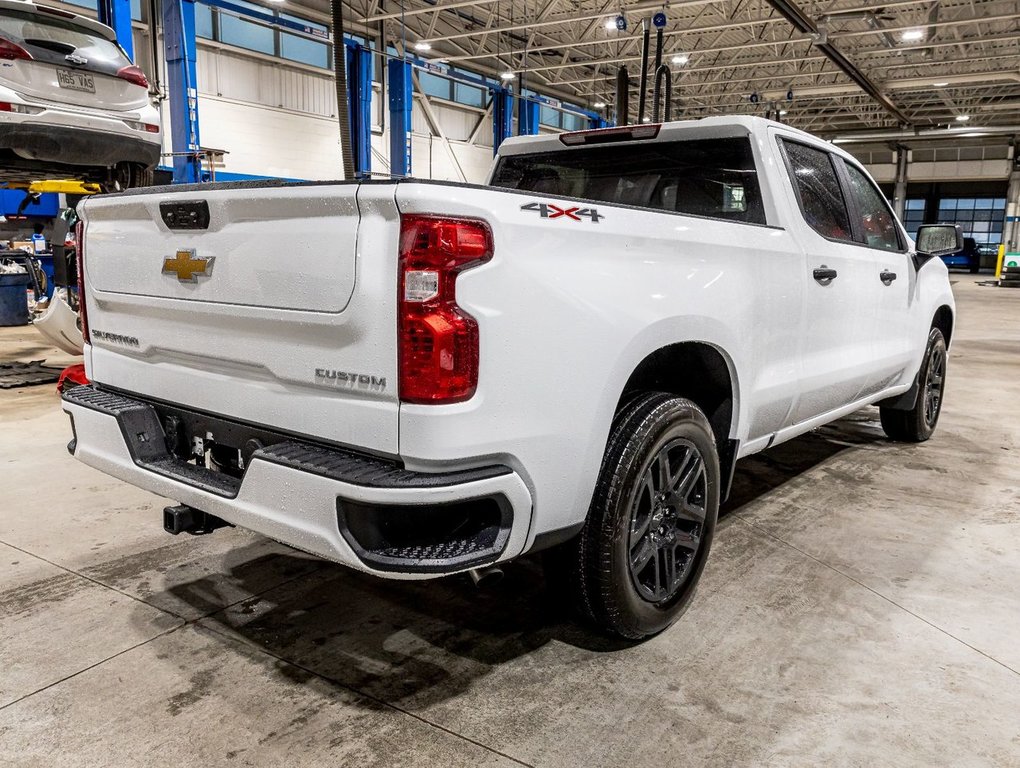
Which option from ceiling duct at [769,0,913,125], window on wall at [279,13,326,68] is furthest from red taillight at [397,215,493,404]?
window on wall at [279,13,326,68]

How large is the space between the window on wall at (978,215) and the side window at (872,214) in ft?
118

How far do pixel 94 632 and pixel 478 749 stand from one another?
4.43ft

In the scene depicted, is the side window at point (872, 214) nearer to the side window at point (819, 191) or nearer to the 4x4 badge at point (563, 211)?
the side window at point (819, 191)

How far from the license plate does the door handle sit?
551 cm

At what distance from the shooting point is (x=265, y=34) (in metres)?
17.7

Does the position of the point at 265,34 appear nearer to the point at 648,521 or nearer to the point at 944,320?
the point at 944,320

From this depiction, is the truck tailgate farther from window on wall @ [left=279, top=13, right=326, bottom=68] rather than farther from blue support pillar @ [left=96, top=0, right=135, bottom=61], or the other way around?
window on wall @ [left=279, top=13, right=326, bottom=68]

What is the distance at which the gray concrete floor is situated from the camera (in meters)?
1.97

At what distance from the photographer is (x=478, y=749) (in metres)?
1.94

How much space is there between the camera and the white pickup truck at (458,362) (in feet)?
5.77

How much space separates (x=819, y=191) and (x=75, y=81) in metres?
5.38

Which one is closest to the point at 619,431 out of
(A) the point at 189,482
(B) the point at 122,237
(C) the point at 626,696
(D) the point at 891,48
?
(C) the point at 626,696

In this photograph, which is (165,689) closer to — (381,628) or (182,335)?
(381,628)

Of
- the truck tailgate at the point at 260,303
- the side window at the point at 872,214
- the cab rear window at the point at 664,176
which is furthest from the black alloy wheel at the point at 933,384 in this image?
the truck tailgate at the point at 260,303
